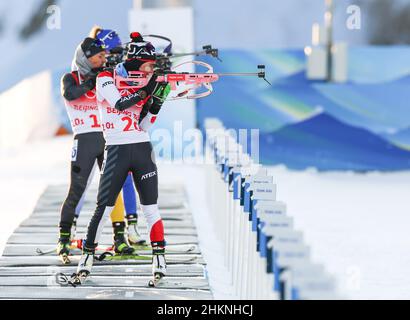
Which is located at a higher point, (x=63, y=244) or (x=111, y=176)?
(x=111, y=176)

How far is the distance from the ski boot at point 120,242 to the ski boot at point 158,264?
3.28ft

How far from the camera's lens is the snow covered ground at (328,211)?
8.29 meters

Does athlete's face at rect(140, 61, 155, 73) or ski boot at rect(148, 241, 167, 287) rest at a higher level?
athlete's face at rect(140, 61, 155, 73)

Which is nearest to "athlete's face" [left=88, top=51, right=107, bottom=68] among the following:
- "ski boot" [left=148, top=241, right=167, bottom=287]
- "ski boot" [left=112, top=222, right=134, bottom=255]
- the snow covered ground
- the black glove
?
the black glove

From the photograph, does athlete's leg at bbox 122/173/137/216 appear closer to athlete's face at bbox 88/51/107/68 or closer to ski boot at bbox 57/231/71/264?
ski boot at bbox 57/231/71/264

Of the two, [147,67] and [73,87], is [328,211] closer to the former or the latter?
[73,87]

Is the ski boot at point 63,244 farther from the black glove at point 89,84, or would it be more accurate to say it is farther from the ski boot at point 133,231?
the black glove at point 89,84

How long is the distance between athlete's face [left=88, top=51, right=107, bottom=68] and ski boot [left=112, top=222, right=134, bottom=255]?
1.35 meters

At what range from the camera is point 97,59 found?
7.67 metres

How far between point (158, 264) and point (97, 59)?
5.31 ft

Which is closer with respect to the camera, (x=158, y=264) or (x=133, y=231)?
(x=158, y=264)

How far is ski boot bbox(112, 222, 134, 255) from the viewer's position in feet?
26.9

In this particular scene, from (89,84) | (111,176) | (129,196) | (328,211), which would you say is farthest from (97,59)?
(328,211)
